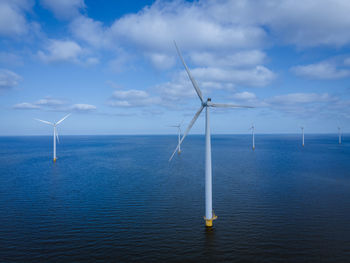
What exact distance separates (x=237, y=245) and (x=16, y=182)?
6016cm

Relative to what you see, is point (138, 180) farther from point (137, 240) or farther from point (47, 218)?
point (137, 240)

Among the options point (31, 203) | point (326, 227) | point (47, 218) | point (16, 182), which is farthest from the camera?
point (16, 182)

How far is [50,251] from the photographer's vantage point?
25594 mm

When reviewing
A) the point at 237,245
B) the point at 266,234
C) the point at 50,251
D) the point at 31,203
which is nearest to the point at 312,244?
the point at 266,234

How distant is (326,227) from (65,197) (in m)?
46.9

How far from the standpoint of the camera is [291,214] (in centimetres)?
3619

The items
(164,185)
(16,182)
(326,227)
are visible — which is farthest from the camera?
(16,182)

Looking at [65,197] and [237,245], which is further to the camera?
[65,197]

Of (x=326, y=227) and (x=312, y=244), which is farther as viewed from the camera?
(x=326, y=227)

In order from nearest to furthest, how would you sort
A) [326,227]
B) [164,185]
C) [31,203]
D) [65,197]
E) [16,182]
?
[326,227], [31,203], [65,197], [164,185], [16,182]

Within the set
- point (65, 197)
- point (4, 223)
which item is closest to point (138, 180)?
point (65, 197)

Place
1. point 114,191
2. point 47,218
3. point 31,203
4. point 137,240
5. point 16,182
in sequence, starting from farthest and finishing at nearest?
point 16,182
point 114,191
point 31,203
point 47,218
point 137,240

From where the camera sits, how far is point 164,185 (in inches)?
2194

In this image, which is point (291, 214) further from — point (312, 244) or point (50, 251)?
point (50, 251)
